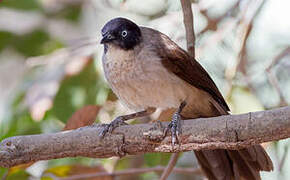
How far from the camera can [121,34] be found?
4031 millimetres

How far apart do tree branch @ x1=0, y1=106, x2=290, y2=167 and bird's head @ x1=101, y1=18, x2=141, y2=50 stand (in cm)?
75

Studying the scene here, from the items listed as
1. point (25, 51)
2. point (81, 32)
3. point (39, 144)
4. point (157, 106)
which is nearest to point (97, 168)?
point (157, 106)

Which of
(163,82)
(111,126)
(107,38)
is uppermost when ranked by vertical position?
(107,38)

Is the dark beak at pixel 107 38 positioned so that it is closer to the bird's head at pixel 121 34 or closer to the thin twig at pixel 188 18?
the bird's head at pixel 121 34

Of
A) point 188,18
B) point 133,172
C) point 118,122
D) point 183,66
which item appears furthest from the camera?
point 133,172

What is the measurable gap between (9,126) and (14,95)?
974 mm

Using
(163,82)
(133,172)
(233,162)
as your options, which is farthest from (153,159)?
(163,82)

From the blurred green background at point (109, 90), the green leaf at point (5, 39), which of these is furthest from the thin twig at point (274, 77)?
the green leaf at point (5, 39)

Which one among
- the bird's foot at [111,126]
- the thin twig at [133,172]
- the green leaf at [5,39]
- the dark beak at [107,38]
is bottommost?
the thin twig at [133,172]

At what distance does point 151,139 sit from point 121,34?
109cm

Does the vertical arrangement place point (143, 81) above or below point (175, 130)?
above

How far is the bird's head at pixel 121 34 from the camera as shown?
3.98 metres

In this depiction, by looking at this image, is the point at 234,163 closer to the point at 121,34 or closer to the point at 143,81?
the point at 143,81

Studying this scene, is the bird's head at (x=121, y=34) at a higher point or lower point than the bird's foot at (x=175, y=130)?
higher
